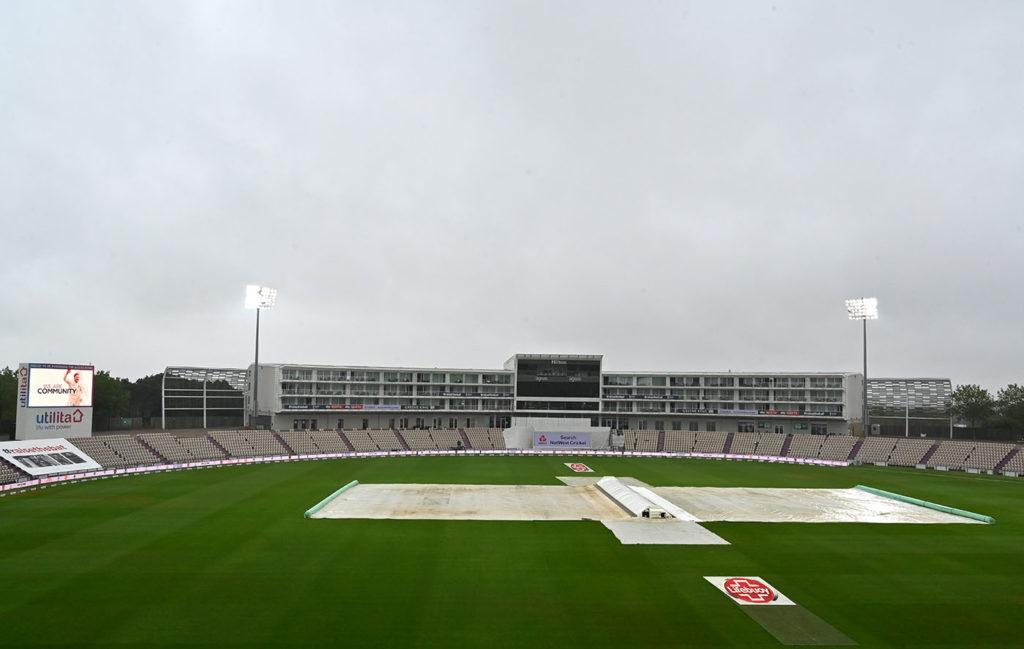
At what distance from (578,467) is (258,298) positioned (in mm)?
39379

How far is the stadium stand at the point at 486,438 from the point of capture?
82.0m

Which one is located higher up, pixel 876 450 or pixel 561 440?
pixel 876 450

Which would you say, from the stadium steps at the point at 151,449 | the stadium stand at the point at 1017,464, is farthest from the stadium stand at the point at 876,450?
the stadium steps at the point at 151,449

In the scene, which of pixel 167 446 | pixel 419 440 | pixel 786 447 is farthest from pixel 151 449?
pixel 786 447

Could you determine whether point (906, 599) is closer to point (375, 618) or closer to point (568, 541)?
point (568, 541)

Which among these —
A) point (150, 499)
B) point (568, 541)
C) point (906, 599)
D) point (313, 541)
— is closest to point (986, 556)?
point (906, 599)

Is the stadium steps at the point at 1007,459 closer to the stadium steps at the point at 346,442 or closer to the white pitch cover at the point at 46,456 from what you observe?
the stadium steps at the point at 346,442

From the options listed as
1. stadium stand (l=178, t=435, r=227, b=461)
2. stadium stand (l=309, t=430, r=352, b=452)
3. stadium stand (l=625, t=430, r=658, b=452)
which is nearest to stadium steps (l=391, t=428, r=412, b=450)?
stadium stand (l=309, t=430, r=352, b=452)

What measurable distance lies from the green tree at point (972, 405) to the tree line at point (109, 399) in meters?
113

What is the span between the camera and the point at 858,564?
24.0 metres

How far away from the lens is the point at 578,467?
60344 millimetres

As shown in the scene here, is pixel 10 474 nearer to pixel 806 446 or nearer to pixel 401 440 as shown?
pixel 401 440

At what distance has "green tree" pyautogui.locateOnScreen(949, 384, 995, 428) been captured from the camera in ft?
315

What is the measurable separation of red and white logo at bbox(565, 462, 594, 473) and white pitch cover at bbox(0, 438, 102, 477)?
3929 cm
